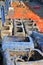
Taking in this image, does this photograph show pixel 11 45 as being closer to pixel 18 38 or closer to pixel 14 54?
pixel 14 54

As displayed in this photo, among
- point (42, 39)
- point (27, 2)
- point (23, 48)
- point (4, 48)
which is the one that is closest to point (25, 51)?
point (23, 48)

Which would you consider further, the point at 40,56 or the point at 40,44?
the point at 40,44

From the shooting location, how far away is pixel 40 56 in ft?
22.1

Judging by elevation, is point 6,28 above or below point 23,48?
below

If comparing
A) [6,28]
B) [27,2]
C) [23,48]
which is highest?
[23,48]

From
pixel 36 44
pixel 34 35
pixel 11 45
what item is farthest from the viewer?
pixel 34 35

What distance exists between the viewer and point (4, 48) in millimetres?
7273

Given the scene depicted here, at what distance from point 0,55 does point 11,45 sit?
0.89 m

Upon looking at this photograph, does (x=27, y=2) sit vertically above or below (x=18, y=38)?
below

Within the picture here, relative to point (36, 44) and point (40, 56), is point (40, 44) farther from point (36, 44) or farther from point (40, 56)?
point (40, 56)

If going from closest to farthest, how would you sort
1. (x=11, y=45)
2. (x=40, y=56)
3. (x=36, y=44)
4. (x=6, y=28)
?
(x=40, y=56) → (x=11, y=45) → (x=36, y=44) → (x=6, y=28)

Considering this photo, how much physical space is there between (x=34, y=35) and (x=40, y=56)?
2.56 meters

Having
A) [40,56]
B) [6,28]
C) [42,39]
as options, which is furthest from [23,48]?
[6,28]

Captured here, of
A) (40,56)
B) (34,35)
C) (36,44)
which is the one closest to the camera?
(40,56)
